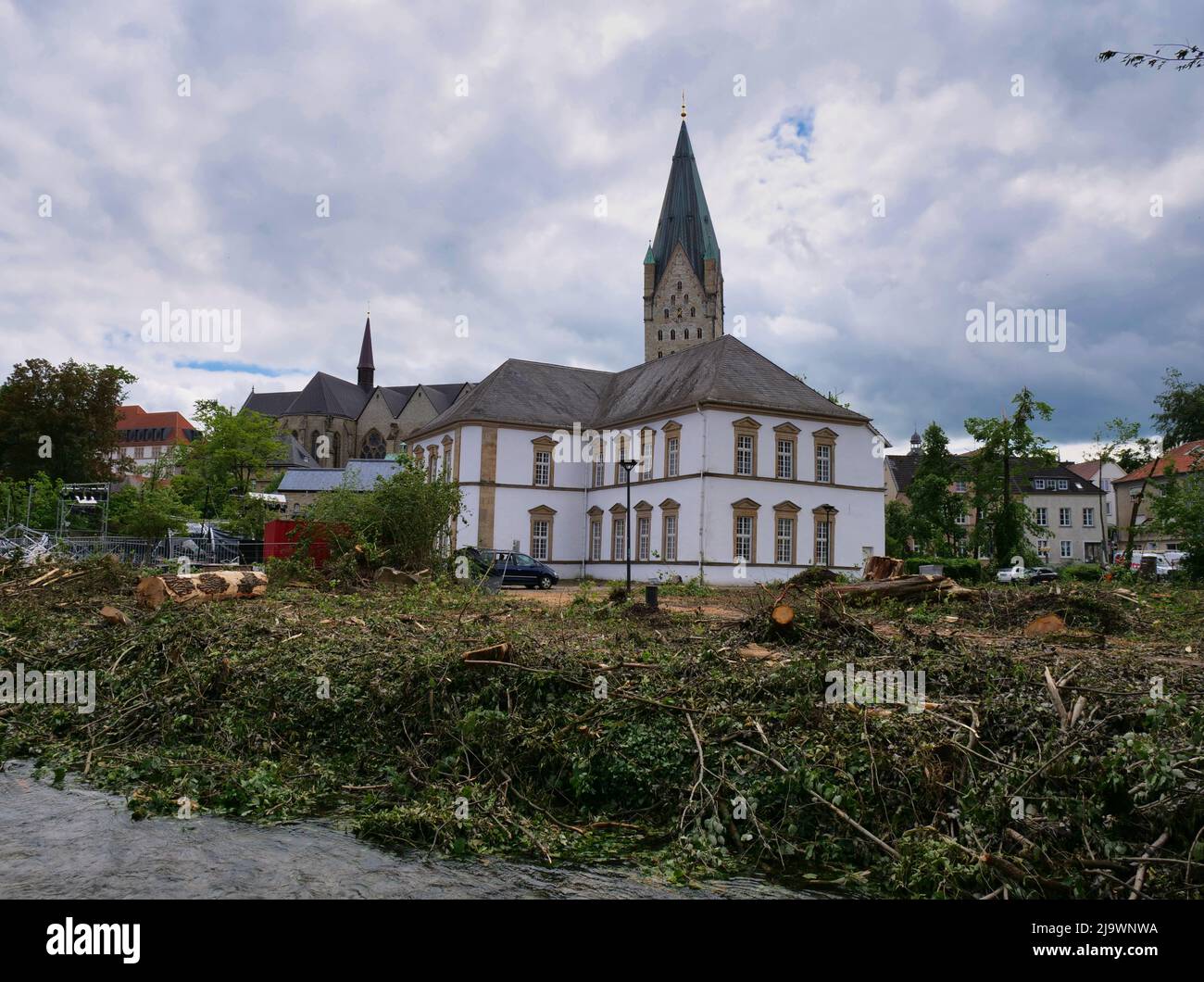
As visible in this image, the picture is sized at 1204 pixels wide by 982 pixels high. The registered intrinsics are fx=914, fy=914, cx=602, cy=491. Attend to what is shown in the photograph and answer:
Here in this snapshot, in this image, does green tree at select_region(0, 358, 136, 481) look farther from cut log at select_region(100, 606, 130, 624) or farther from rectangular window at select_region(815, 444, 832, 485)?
cut log at select_region(100, 606, 130, 624)

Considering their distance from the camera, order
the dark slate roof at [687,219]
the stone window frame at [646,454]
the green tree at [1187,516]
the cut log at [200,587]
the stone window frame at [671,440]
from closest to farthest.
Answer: the cut log at [200,587] < the green tree at [1187,516] < the stone window frame at [671,440] < the stone window frame at [646,454] < the dark slate roof at [687,219]

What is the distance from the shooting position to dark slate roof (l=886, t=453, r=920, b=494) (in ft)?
295

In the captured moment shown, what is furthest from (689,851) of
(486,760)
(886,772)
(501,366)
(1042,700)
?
(501,366)

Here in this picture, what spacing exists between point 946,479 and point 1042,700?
4798 centimetres

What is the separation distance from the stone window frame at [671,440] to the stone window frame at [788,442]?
430 cm

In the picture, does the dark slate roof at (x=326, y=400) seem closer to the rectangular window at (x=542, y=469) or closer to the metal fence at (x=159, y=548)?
the rectangular window at (x=542, y=469)

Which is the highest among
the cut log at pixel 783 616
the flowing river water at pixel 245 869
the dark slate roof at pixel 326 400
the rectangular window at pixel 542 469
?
the dark slate roof at pixel 326 400

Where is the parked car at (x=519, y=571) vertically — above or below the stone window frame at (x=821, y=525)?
below

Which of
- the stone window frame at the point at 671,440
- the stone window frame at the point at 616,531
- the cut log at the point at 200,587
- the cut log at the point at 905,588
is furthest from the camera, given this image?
the stone window frame at the point at 616,531

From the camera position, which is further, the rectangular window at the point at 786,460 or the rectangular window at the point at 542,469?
the rectangular window at the point at 542,469

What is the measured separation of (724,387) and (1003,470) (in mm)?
16822

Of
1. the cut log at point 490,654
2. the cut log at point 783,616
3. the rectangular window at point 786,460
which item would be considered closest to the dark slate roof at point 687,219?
the rectangular window at point 786,460

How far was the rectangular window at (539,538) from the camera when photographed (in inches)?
1828
